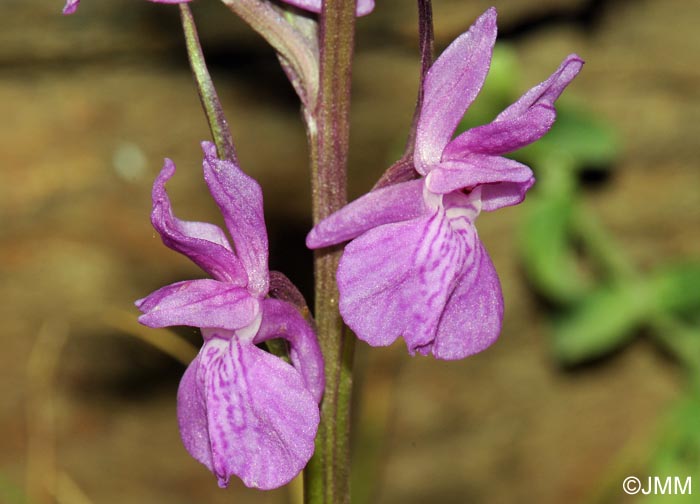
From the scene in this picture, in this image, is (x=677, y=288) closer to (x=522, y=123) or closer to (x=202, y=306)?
(x=522, y=123)

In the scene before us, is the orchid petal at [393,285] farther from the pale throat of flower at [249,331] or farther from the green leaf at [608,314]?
the green leaf at [608,314]

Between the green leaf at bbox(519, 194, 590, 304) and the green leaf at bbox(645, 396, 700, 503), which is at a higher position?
the green leaf at bbox(519, 194, 590, 304)

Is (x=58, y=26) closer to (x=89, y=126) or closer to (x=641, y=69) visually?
(x=89, y=126)

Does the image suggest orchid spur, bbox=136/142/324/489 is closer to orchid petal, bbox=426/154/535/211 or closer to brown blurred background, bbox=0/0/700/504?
orchid petal, bbox=426/154/535/211

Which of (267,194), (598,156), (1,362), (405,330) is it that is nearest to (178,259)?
(267,194)

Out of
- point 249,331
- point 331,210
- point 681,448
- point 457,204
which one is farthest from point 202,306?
point 681,448

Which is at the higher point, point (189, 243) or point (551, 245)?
point (189, 243)

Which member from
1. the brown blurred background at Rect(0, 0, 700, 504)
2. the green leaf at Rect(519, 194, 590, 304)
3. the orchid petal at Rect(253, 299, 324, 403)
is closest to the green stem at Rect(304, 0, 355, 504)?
the orchid petal at Rect(253, 299, 324, 403)
